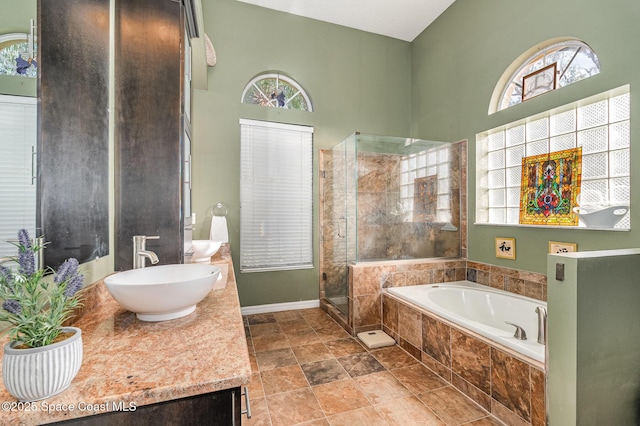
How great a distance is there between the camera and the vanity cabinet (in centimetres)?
61

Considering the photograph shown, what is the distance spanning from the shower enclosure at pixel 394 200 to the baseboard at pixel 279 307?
35cm

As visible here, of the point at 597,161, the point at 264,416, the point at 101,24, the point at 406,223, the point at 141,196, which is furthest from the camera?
the point at 406,223

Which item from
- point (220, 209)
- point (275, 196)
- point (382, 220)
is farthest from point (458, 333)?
point (220, 209)

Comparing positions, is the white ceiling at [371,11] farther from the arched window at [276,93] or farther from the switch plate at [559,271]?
the switch plate at [559,271]

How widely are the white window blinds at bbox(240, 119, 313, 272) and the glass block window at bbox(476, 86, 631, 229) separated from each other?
1.93m

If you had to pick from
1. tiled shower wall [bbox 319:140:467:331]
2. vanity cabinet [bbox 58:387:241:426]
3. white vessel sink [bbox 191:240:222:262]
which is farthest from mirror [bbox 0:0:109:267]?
tiled shower wall [bbox 319:140:467:331]

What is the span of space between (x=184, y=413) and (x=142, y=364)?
173 mm

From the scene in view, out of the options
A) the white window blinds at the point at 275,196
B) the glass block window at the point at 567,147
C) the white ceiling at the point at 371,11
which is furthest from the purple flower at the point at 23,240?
the white ceiling at the point at 371,11

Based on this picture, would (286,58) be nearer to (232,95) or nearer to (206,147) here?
(232,95)

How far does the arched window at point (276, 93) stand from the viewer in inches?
133

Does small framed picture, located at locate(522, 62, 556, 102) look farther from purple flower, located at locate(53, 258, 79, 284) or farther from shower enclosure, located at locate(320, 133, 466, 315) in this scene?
purple flower, located at locate(53, 258, 79, 284)

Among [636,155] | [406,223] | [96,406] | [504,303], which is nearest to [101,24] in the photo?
[96,406]

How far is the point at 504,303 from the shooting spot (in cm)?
243

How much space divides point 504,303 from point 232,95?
342 cm
